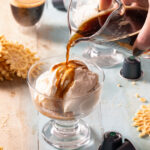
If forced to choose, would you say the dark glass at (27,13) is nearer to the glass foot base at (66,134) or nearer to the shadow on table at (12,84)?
the shadow on table at (12,84)

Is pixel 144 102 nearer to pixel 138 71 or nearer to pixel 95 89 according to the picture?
pixel 138 71

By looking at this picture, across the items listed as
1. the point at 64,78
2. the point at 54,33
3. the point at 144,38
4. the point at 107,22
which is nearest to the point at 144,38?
the point at 144,38

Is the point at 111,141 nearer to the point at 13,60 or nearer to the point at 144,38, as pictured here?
the point at 144,38

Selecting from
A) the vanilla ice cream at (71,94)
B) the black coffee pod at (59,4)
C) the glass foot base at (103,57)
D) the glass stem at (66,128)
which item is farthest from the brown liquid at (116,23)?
the black coffee pod at (59,4)

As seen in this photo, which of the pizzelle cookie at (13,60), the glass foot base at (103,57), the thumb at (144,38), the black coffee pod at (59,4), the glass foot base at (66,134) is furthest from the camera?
the black coffee pod at (59,4)

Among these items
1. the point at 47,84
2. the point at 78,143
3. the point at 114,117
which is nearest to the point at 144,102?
the point at 114,117

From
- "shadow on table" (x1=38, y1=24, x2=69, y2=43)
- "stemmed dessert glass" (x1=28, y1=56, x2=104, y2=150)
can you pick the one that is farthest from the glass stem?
"shadow on table" (x1=38, y1=24, x2=69, y2=43)
